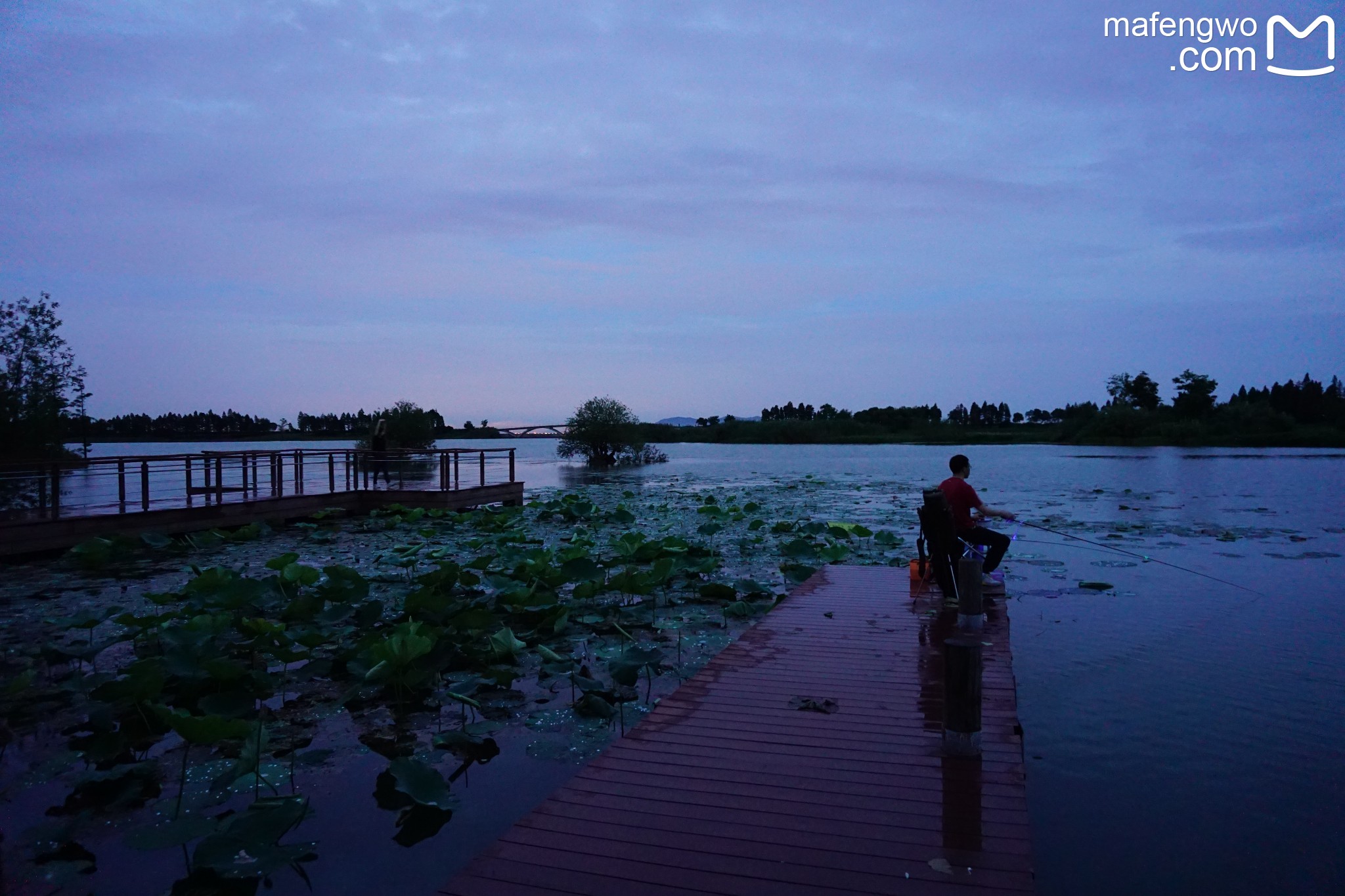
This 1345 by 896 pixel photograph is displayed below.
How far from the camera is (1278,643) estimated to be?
315 inches

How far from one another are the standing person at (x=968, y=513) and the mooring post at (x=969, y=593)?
2837 mm

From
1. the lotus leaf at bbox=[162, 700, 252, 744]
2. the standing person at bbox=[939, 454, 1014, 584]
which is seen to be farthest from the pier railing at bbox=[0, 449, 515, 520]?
the standing person at bbox=[939, 454, 1014, 584]

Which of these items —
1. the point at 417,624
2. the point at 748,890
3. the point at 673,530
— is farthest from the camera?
the point at 673,530

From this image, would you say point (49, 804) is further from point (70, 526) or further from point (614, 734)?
point (70, 526)

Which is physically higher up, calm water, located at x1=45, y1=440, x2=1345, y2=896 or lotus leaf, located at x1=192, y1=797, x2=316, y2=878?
lotus leaf, located at x1=192, y1=797, x2=316, y2=878

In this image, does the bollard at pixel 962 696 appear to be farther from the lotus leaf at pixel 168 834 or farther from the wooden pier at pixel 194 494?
the wooden pier at pixel 194 494

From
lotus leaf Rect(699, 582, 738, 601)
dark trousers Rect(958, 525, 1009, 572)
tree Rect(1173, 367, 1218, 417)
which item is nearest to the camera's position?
dark trousers Rect(958, 525, 1009, 572)

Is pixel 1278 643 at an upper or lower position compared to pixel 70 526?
lower

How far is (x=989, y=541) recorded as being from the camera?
7.77 meters

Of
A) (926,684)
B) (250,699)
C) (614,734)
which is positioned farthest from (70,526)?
(926,684)

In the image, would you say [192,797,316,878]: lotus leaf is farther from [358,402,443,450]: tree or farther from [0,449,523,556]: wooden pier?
[358,402,443,450]: tree

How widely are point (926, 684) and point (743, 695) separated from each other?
1155mm

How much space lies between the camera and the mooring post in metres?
4.46

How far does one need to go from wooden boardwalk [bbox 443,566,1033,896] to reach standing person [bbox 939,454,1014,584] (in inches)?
85.4
